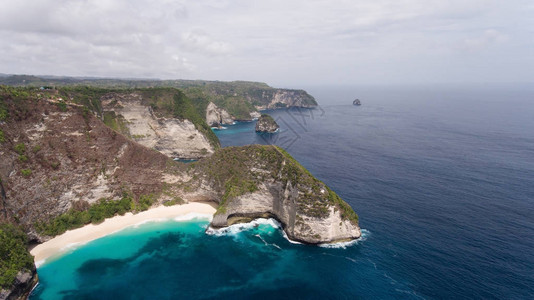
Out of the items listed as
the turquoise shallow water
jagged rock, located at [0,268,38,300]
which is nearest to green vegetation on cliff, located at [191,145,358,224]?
the turquoise shallow water

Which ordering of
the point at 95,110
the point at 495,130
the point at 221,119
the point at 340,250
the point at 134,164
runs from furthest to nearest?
1. the point at 221,119
2. the point at 495,130
3. the point at 95,110
4. the point at 134,164
5. the point at 340,250

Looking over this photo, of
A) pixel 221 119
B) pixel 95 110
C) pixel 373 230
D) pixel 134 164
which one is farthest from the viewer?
pixel 221 119

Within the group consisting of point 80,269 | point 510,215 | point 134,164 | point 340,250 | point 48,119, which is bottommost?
point 80,269

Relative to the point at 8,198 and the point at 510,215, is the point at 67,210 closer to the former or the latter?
the point at 8,198

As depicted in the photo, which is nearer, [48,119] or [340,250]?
[340,250]

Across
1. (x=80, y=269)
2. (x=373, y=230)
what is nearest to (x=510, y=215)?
(x=373, y=230)

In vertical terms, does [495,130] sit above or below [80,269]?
above
